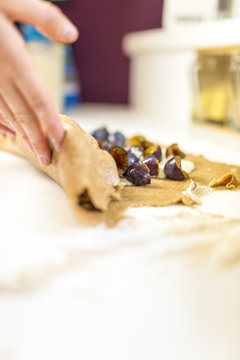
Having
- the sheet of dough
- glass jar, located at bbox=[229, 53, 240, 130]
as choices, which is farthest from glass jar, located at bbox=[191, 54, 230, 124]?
the sheet of dough

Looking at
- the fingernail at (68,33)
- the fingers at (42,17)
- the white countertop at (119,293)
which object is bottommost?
the white countertop at (119,293)

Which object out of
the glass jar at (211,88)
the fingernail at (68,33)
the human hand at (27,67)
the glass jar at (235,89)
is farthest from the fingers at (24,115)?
the glass jar at (211,88)

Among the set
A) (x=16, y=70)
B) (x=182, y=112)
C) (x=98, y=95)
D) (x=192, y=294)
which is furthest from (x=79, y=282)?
(x=98, y=95)

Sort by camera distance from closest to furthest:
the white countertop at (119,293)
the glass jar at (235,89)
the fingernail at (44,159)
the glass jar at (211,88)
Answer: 1. the white countertop at (119,293)
2. the fingernail at (44,159)
3. the glass jar at (235,89)
4. the glass jar at (211,88)

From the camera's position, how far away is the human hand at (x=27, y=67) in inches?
19.2

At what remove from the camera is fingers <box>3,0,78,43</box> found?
1.65ft

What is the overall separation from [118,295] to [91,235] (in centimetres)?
10

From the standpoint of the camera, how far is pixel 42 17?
516mm

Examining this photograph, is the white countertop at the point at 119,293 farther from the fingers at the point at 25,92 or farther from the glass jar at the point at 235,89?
the glass jar at the point at 235,89

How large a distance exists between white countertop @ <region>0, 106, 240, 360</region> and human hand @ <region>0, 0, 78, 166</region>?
166 millimetres

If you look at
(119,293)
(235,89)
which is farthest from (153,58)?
(119,293)

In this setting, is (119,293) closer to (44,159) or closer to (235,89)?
(44,159)

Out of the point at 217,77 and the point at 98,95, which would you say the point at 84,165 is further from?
the point at 98,95

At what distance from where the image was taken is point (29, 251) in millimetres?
501
